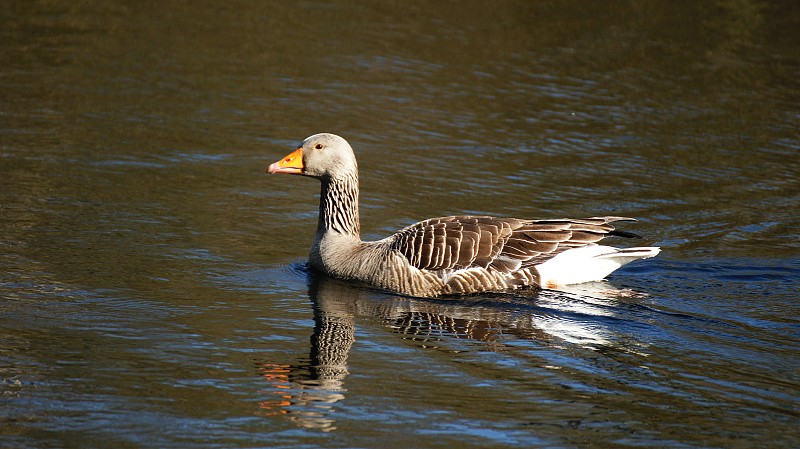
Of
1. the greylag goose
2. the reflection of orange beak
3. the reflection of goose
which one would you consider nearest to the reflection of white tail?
the greylag goose

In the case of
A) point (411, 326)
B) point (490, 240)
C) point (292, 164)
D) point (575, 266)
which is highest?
point (292, 164)

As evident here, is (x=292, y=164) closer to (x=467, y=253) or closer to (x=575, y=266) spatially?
(x=467, y=253)

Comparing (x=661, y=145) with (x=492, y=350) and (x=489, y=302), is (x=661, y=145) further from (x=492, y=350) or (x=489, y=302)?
(x=492, y=350)

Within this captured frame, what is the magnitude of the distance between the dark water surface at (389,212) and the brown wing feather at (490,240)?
0.48 m

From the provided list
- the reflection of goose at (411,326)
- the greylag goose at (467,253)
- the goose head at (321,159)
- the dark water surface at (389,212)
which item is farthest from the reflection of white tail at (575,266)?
the goose head at (321,159)

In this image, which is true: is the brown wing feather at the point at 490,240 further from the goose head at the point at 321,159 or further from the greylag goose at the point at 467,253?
the goose head at the point at 321,159

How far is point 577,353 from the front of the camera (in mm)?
8492

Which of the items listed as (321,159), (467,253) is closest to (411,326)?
(467,253)

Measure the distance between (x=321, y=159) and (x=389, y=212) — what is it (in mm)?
2083

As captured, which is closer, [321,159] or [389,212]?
[321,159]

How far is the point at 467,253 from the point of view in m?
10.4

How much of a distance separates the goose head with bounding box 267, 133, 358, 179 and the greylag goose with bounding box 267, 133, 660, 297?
10 millimetres

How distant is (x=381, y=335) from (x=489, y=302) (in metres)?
1.61

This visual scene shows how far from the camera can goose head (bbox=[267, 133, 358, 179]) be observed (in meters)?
10.8
